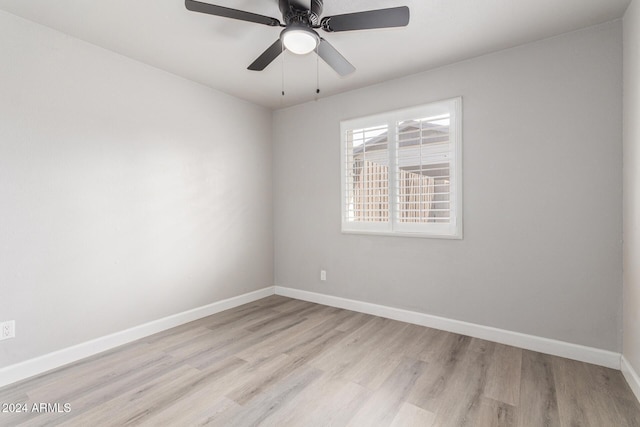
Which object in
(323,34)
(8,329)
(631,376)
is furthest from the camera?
(323,34)

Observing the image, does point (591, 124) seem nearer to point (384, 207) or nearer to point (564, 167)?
point (564, 167)

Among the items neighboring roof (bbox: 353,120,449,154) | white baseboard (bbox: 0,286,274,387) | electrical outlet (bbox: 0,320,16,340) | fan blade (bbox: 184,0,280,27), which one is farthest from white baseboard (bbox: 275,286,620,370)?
fan blade (bbox: 184,0,280,27)

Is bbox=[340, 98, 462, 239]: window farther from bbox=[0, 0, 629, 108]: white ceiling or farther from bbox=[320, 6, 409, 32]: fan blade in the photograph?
bbox=[320, 6, 409, 32]: fan blade

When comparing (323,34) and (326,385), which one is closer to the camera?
(326,385)

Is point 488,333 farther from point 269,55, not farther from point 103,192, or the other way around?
point 103,192

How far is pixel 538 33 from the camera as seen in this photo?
234cm

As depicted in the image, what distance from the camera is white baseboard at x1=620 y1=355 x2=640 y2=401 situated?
1.85m

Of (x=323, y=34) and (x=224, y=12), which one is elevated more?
(x=323, y=34)

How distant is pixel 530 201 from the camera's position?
8.19 ft

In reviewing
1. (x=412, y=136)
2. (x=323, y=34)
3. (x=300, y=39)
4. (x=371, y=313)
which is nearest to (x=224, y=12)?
(x=300, y=39)

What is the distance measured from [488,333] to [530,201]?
1.21 metres

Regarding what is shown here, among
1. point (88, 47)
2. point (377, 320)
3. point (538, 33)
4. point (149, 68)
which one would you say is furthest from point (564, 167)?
point (88, 47)

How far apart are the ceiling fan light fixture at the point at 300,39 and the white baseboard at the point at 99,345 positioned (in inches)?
107

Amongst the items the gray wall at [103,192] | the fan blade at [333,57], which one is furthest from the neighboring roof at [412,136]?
the gray wall at [103,192]
